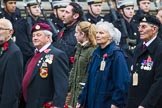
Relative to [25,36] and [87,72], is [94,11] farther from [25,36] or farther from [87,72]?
[87,72]

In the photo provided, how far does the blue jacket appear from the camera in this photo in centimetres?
814

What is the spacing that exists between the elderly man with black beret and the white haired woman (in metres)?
0.19

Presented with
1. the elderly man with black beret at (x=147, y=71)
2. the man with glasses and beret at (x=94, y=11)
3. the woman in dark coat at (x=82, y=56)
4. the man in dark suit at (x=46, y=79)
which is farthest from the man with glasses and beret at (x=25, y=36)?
the elderly man with black beret at (x=147, y=71)

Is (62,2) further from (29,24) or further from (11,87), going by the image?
(11,87)

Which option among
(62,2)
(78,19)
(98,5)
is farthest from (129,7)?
(78,19)

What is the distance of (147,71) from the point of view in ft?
25.7

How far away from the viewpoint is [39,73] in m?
8.49

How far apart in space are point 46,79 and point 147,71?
144 centimetres

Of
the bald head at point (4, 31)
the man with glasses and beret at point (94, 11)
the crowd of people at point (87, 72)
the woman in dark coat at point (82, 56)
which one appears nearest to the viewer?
the crowd of people at point (87, 72)

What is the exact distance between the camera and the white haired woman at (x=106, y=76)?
26.8 ft

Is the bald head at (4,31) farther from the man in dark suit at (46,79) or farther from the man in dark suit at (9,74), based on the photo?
the man in dark suit at (46,79)

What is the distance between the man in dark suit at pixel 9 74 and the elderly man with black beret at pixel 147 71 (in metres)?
1.54

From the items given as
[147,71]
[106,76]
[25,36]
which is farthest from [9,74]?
[25,36]

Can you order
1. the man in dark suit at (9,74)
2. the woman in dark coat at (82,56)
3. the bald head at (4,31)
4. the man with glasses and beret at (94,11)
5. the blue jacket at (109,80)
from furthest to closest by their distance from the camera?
the man with glasses and beret at (94,11), the woman in dark coat at (82,56), the bald head at (4,31), the man in dark suit at (9,74), the blue jacket at (109,80)
